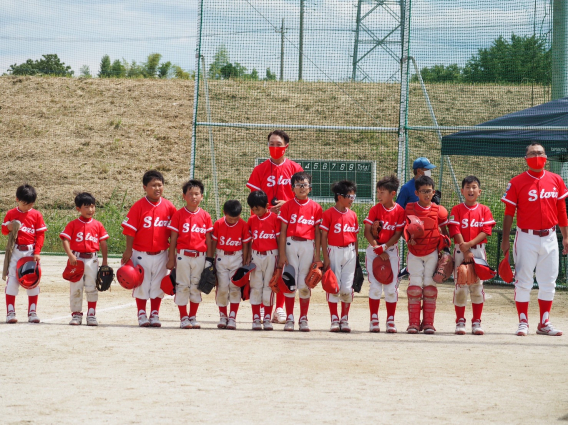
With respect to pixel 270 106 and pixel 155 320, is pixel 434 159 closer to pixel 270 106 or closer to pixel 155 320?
pixel 270 106

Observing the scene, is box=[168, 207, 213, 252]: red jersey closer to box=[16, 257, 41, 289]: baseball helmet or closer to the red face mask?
the red face mask

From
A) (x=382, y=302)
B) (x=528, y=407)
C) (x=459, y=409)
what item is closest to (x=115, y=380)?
(x=459, y=409)

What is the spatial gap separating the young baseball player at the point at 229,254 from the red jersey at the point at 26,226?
1.92m

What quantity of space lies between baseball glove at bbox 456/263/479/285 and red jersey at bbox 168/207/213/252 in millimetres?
2601

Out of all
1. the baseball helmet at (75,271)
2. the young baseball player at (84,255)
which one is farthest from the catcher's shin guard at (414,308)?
the baseball helmet at (75,271)

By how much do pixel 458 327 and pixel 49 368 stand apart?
13.3ft

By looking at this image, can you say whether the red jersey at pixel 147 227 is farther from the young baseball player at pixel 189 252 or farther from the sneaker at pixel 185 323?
the sneaker at pixel 185 323

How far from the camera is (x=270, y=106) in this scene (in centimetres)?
2320

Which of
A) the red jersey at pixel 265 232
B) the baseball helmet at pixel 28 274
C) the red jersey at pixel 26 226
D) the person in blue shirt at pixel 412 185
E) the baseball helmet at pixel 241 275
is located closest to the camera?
the baseball helmet at pixel 241 275

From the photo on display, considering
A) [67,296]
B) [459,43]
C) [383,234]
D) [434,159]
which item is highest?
[459,43]

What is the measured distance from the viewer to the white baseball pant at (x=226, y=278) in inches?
289

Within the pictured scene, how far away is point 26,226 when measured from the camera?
753 cm

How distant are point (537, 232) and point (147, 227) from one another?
4.00 meters

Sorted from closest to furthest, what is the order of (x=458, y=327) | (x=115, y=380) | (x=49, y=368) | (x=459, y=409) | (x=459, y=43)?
(x=459, y=409) < (x=115, y=380) < (x=49, y=368) < (x=458, y=327) < (x=459, y=43)
